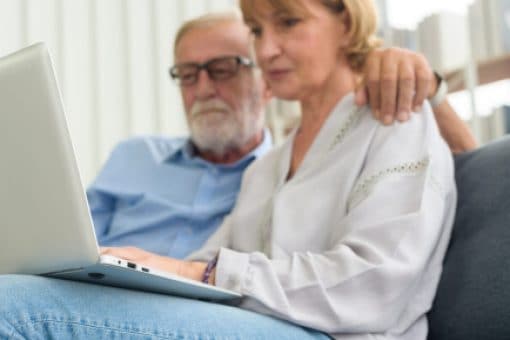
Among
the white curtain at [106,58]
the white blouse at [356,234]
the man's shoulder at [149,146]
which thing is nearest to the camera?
the white blouse at [356,234]

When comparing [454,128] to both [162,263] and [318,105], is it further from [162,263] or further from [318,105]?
[162,263]

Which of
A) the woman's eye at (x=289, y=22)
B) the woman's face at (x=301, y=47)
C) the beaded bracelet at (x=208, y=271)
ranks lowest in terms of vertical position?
the beaded bracelet at (x=208, y=271)

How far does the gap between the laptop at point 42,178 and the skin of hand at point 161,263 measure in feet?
0.65

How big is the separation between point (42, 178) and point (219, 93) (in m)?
1.14

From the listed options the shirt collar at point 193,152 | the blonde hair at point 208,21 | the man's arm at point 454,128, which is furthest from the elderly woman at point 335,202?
the blonde hair at point 208,21

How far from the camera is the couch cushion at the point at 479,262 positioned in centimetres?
100

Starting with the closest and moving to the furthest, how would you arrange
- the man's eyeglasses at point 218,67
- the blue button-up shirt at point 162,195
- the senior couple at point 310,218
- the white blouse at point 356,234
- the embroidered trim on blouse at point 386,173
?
the senior couple at point 310,218 → the white blouse at point 356,234 → the embroidered trim on blouse at point 386,173 → the blue button-up shirt at point 162,195 → the man's eyeglasses at point 218,67

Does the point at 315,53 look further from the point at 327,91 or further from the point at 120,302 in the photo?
the point at 120,302

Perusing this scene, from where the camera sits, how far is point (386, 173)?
1.07m

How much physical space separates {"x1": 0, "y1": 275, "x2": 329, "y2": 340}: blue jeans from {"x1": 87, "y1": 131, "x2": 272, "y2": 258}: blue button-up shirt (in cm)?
75

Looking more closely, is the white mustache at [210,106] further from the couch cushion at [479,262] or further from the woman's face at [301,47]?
the couch cushion at [479,262]

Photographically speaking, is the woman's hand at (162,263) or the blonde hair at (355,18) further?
the blonde hair at (355,18)

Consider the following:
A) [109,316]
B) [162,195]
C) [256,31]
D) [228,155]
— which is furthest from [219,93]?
[109,316]

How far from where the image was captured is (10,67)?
71 cm
